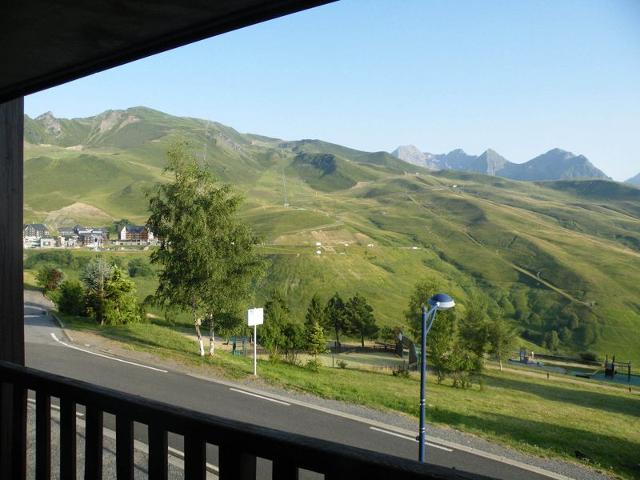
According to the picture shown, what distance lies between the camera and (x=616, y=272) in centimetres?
8094

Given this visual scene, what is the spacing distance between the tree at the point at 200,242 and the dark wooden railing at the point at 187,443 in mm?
14904

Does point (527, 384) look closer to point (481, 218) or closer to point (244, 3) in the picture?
point (244, 3)

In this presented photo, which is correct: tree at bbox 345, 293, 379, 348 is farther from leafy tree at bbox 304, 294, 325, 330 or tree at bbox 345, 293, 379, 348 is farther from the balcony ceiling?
the balcony ceiling

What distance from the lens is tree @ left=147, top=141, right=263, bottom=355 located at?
16359 millimetres

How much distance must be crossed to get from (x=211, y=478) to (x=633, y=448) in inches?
632

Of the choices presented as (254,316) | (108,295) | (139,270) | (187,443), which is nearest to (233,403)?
(254,316)

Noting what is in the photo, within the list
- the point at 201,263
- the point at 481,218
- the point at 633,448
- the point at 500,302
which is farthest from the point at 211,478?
the point at 481,218

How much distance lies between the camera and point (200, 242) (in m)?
16.2

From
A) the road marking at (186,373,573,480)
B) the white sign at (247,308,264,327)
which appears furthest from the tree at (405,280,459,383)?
the road marking at (186,373,573,480)

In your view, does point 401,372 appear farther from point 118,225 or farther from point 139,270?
point 118,225

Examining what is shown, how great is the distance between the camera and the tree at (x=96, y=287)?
20.5 metres

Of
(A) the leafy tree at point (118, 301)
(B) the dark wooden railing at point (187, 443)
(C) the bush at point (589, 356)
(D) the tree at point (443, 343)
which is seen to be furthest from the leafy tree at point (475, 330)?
(B) the dark wooden railing at point (187, 443)

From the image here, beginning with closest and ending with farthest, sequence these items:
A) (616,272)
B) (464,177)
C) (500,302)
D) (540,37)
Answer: (500,302) → (616,272) → (540,37) → (464,177)

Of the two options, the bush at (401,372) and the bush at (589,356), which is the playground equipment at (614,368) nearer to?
the bush at (589,356)
